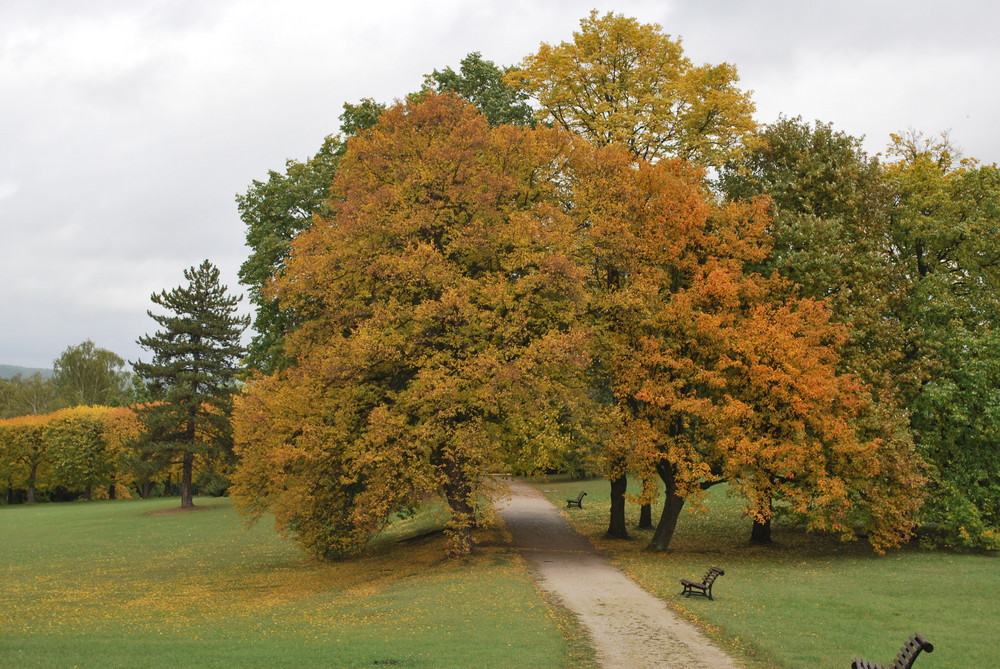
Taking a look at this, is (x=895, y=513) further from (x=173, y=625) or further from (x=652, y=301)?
(x=173, y=625)

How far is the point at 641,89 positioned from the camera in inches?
1307

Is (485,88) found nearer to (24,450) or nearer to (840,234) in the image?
(840,234)

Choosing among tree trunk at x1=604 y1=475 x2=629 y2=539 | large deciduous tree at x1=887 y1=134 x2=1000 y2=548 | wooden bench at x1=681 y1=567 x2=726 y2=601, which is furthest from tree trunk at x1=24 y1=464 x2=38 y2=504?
large deciduous tree at x1=887 y1=134 x2=1000 y2=548

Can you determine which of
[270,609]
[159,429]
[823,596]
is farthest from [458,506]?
[159,429]

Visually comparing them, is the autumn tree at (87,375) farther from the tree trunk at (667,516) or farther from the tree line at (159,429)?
the tree trunk at (667,516)

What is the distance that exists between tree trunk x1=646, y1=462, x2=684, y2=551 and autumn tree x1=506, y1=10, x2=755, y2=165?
13.0 metres

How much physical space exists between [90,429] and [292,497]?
2438 inches

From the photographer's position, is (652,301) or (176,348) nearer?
(652,301)

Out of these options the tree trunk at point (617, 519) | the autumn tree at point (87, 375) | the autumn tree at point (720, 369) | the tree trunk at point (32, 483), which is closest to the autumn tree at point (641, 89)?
the autumn tree at point (720, 369)

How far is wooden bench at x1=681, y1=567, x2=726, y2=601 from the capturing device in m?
18.4

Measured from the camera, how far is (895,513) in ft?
78.4

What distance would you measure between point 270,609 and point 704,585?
10937 millimetres

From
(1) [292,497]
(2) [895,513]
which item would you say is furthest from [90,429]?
(2) [895,513]

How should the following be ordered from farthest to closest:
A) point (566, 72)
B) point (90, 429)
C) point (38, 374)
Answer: point (38, 374), point (90, 429), point (566, 72)
